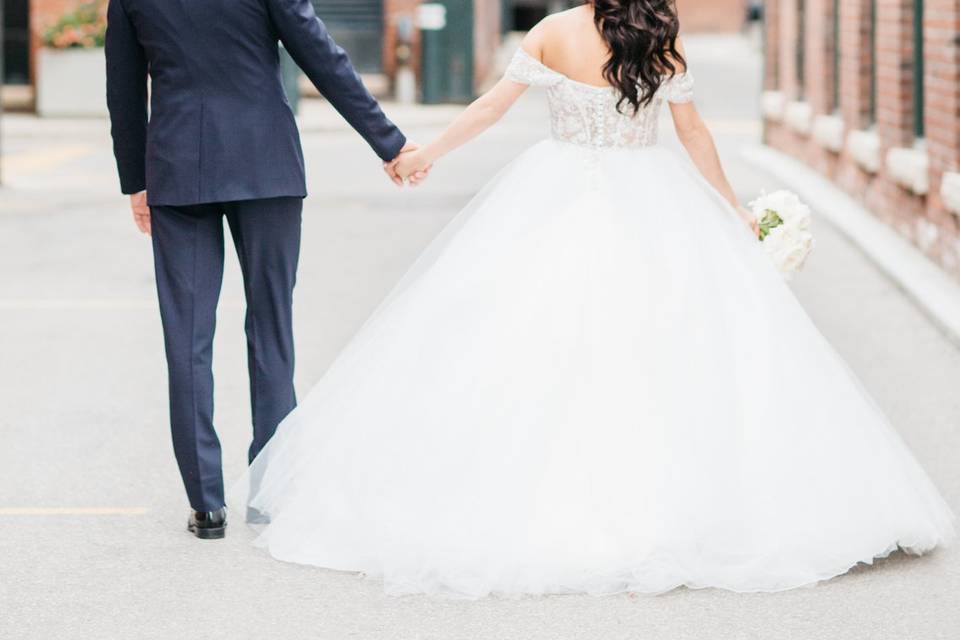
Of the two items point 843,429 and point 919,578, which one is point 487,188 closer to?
point 843,429

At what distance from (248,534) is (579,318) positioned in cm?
129

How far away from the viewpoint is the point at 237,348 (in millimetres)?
9758

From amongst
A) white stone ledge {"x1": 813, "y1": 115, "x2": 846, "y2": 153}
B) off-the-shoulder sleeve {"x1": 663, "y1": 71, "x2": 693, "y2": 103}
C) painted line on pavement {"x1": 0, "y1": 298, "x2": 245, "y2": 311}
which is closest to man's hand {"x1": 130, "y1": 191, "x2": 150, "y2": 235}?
off-the-shoulder sleeve {"x1": 663, "y1": 71, "x2": 693, "y2": 103}

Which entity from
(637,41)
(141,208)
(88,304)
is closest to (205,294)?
(141,208)

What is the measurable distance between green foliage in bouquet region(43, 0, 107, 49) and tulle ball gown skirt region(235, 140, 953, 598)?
2198 centimetres

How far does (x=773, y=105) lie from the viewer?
20812 millimetres

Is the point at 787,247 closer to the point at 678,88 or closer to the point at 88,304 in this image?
the point at 678,88

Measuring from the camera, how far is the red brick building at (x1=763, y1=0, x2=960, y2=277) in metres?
11.4

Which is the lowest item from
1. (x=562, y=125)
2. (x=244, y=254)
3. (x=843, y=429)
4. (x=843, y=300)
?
(x=843, y=300)

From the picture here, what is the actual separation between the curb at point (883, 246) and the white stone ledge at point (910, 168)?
1.38 feet

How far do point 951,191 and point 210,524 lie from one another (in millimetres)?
6047

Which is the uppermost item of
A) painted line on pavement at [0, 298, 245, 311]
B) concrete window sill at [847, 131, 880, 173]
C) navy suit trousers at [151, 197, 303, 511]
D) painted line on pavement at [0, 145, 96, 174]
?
navy suit trousers at [151, 197, 303, 511]

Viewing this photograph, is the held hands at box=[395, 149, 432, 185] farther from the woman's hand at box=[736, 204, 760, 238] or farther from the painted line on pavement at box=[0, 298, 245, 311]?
the painted line on pavement at box=[0, 298, 245, 311]

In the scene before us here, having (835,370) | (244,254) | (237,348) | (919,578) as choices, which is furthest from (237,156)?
(237,348)
